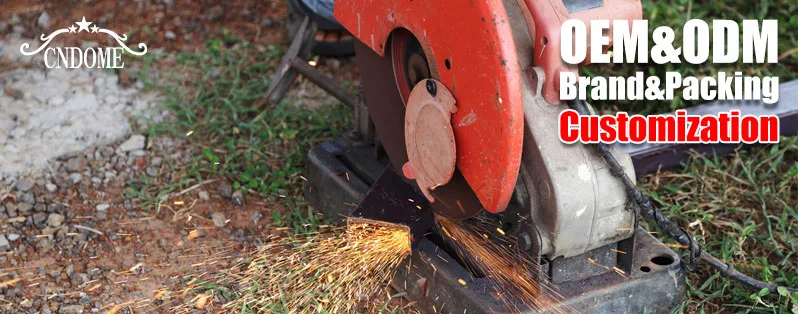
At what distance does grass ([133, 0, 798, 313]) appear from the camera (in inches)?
129

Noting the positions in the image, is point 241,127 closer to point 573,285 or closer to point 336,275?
point 336,275

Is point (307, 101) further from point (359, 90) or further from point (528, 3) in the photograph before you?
point (528, 3)

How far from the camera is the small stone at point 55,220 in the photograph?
3.51m

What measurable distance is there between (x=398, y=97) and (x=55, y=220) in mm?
1425

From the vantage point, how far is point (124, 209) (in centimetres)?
362

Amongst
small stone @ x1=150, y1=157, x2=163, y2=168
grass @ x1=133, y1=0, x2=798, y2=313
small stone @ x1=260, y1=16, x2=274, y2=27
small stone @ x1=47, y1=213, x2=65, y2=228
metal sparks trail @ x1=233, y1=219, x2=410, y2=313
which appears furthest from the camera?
small stone @ x1=260, y1=16, x2=274, y2=27

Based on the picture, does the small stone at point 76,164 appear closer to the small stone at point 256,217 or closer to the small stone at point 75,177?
the small stone at point 75,177

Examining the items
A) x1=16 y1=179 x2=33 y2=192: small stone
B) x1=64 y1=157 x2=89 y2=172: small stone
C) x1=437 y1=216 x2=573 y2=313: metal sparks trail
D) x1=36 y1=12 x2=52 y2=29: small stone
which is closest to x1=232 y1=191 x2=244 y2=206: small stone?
x1=64 y1=157 x2=89 y2=172: small stone

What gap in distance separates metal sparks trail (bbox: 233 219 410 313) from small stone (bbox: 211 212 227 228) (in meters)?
0.35

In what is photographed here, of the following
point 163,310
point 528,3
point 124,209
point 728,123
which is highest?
point 528,3

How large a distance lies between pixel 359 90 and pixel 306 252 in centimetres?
58

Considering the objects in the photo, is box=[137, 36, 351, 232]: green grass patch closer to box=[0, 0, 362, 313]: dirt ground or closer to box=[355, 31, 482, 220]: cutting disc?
box=[0, 0, 362, 313]: dirt ground

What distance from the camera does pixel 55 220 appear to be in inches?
138

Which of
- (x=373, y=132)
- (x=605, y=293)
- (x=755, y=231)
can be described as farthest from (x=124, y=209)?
(x=755, y=231)
